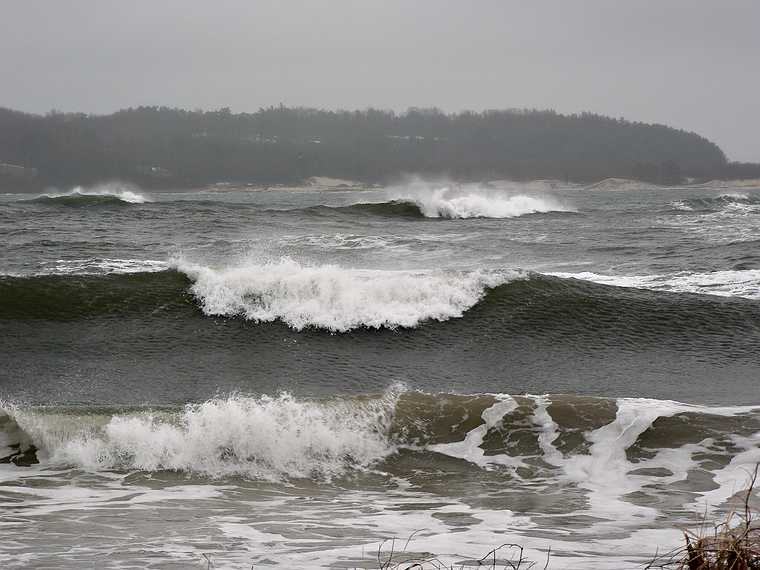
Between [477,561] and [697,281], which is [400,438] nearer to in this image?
[477,561]

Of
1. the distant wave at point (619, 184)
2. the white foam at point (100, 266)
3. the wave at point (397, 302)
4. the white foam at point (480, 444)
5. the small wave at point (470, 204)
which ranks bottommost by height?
the white foam at point (480, 444)

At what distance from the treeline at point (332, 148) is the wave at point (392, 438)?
48379 millimetres

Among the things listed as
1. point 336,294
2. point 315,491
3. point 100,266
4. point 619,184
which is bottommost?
point 315,491

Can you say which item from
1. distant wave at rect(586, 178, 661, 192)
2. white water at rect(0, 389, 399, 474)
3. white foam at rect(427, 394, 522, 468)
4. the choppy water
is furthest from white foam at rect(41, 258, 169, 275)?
distant wave at rect(586, 178, 661, 192)

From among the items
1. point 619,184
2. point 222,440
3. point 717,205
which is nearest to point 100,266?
point 222,440

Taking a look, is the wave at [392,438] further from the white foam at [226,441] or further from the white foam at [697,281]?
the white foam at [697,281]

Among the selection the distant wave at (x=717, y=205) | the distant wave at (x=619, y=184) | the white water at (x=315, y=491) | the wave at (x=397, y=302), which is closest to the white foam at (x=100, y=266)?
the wave at (x=397, y=302)

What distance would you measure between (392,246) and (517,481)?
14434 millimetres

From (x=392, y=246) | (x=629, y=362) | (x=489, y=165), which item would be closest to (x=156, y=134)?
(x=489, y=165)

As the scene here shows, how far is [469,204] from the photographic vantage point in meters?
34.5

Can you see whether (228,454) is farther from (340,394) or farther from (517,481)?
(517,481)

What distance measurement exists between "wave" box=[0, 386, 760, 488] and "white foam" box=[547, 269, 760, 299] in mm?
6872

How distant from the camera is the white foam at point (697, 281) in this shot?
14.2m

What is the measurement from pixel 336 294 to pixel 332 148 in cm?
7239
